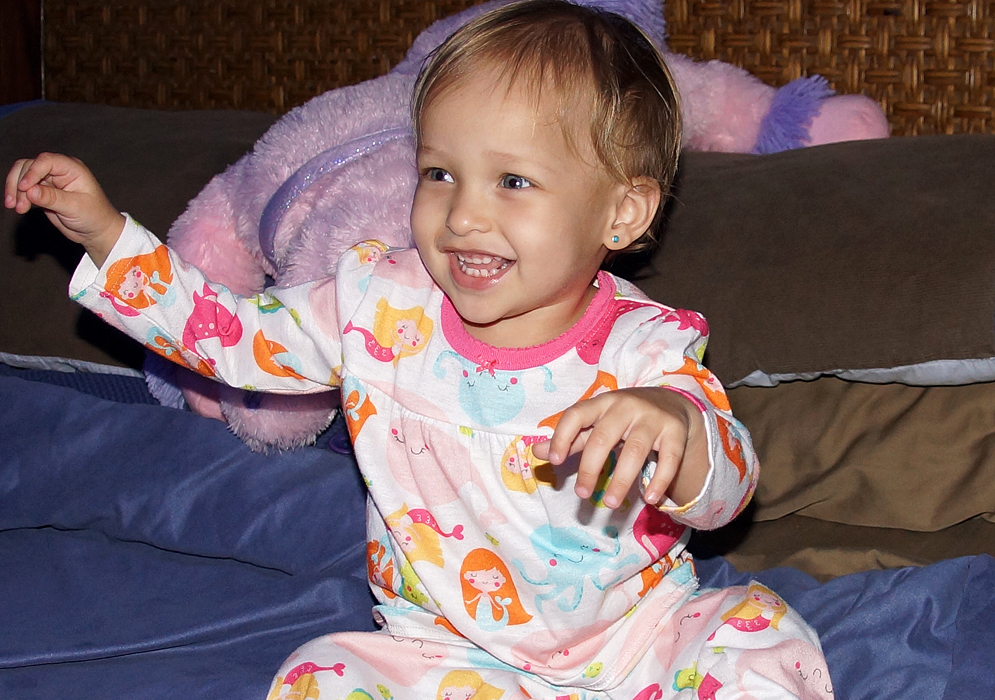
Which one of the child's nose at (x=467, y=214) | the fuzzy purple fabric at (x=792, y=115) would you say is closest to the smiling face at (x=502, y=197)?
the child's nose at (x=467, y=214)

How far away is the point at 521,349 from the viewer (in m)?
0.98

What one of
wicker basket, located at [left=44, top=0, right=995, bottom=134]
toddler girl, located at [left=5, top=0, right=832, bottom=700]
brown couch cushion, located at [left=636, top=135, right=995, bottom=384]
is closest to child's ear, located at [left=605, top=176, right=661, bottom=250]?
toddler girl, located at [left=5, top=0, right=832, bottom=700]

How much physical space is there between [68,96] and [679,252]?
1.53 m

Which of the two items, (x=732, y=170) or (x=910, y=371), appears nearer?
(x=910, y=371)

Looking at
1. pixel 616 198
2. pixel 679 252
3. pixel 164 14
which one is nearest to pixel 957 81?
pixel 679 252

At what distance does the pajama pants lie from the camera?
0.90 meters

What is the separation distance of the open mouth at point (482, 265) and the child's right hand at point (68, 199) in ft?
1.06

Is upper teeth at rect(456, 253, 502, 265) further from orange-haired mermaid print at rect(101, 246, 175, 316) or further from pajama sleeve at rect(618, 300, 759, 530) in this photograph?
orange-haired mermaid print at rect(101, 246, 175, 316)

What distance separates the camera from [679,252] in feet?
4.00

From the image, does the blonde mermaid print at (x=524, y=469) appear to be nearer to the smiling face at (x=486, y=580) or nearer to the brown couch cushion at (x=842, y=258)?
the smiling face at (x=486, y=580)

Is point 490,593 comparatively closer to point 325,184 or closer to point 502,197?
point 502,197

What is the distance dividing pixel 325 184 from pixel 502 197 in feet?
1.27

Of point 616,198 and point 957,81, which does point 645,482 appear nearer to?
point 616,198

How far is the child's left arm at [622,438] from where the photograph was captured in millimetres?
682
